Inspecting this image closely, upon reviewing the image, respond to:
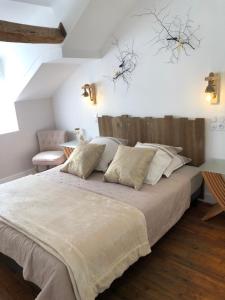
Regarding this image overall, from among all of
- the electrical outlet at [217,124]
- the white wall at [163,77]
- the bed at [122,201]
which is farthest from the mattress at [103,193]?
the white wall at [163,77]

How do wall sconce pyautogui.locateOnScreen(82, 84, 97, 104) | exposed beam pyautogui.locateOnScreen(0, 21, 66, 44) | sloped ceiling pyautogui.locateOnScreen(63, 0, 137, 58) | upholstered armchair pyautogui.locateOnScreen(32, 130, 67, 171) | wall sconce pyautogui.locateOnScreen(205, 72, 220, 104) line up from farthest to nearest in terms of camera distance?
upholstered armchair pyautogui.locateOnScreen(32, 130, 67, 171) → wall sconce pyautogui.locateOnScreen(82, 84, 97, 104) → sloped ceiling pyautogui.locateOnScreen(63, 0, 137, 58) → exposed beam pyautogui.locateOnScreen(0, 21, 66, 44) → wall sconce pyautogui.locateOnScreen(205, 72, 220, 104)

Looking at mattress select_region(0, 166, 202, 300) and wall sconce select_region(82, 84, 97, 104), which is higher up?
wall sconce select_region(82, 84, 97, 104)

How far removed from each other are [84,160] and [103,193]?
635 mm

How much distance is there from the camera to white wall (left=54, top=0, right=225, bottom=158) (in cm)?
257

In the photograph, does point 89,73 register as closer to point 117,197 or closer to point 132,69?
point 132,69

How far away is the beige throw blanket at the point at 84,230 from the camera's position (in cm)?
158

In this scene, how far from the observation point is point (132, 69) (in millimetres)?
3273

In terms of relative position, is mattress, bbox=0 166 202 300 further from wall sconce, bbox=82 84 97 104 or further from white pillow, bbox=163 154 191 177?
wall sconce, bbox=82 84 97 104

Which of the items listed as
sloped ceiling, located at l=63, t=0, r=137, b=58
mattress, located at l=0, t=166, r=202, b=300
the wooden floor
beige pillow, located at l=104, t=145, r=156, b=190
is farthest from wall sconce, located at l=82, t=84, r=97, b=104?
the wooden floor

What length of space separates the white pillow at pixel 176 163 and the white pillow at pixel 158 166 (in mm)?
47

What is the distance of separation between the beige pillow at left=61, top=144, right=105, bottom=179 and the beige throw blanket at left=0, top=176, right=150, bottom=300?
17.7 inches

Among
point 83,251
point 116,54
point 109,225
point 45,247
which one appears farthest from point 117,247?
point 116,54

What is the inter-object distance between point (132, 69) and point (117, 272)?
243 cm

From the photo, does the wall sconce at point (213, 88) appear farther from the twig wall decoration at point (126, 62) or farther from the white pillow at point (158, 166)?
the twig wall decoration at point (126, 62)
